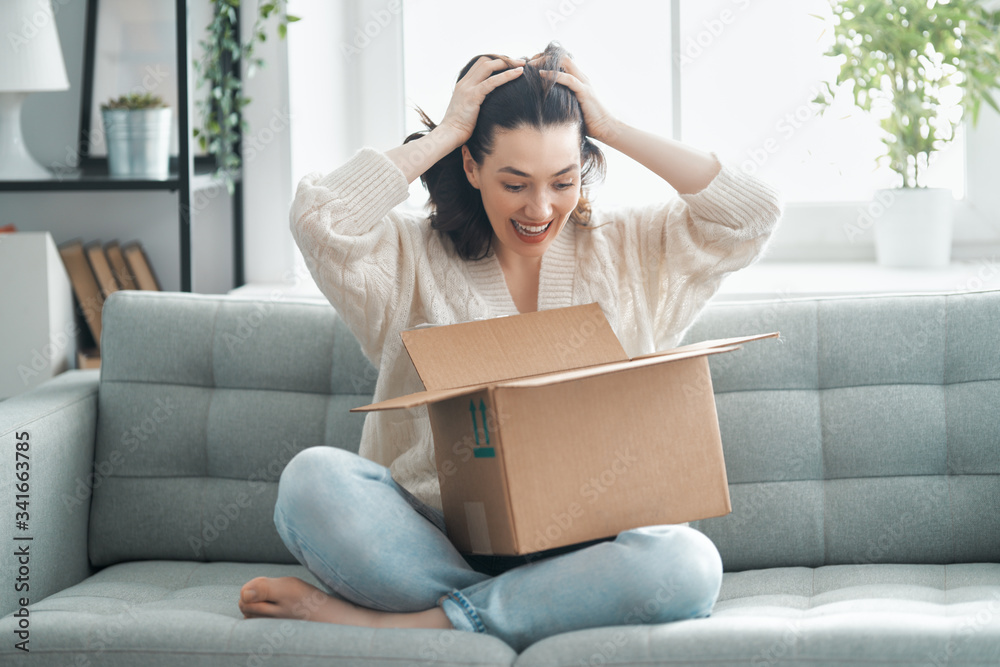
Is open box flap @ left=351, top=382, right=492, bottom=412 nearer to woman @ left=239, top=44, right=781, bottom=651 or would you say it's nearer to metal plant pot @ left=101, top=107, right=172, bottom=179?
woman @ left=239, top=44, right=781, bottom=651

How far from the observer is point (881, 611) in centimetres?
115

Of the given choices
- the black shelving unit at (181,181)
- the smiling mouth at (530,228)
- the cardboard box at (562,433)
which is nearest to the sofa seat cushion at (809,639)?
the cardboard box at (562,433)

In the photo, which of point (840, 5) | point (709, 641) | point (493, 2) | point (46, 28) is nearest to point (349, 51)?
point (493, 2)

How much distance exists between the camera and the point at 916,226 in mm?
1943

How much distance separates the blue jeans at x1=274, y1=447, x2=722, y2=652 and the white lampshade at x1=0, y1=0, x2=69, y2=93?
112 cm

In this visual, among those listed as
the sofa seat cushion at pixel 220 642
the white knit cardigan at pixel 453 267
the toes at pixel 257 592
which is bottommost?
the sofa seat cushion at pixel 220 642

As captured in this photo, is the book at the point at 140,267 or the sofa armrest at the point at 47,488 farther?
the book at the point at 140,267

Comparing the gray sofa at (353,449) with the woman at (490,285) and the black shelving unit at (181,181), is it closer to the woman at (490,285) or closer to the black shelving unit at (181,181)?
the woman at (490,285)

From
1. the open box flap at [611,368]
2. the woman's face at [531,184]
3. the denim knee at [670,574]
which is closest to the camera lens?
the open box flap at [611,368]

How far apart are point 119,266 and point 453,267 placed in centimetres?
95

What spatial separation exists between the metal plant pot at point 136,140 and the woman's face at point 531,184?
2.79 feet

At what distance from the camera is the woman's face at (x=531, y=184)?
1.26 meters

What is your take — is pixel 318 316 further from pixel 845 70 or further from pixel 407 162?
pixel 845 70

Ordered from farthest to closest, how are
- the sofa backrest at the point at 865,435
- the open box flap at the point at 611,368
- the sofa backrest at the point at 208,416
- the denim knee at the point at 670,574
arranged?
the sofa backrest at the point at 208,416, the sofa backrest at the point at 865,435, the denim knee at the point at 670,574, the open box flap at the point at 611,368
